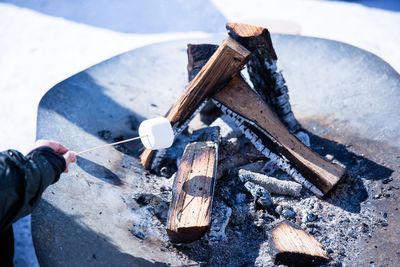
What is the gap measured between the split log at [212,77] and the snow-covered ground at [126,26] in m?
2.34

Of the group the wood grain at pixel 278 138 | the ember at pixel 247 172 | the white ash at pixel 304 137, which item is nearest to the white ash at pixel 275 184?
the ember at pixel 247 172

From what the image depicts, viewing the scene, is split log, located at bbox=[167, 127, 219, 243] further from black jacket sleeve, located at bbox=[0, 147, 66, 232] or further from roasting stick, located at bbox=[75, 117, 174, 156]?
black jacket sleeve, located at bbox=[0, 147, 66, 232]

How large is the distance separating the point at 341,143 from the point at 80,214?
197 centimetres

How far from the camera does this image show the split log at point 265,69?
3.23m

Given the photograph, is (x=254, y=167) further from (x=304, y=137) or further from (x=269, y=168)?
(x=304, y=137)

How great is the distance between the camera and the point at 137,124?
3.77 metres

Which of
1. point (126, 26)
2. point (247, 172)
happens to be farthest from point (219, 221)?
point (126, 26)

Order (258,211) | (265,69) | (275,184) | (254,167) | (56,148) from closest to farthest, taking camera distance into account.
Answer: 1. (56,148)
2. (258,211)
3. (275,184)
4. (254,167)
5. (265,69)

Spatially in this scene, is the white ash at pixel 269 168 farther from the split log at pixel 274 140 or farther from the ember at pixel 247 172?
the split log at pixel 274 140

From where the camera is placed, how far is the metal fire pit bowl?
243cm

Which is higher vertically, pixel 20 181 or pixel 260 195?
pixel 20 181

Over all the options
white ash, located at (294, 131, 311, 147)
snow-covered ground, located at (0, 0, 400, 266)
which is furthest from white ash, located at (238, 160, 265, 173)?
snow-covered ground, located at (0, 0, 400, 266)

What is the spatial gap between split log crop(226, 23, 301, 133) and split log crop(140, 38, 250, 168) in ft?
0.41

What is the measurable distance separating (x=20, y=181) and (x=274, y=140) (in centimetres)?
166
